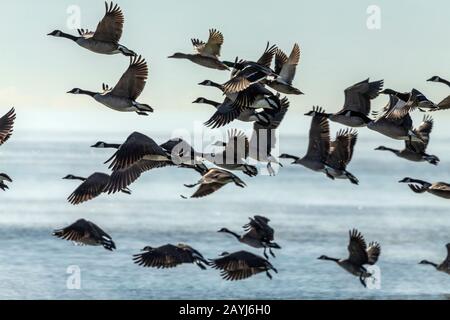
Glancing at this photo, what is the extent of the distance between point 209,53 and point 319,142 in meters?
2.16

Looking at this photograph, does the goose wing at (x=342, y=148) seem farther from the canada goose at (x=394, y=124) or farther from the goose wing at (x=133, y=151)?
the goose wing at (x=133, y=151)

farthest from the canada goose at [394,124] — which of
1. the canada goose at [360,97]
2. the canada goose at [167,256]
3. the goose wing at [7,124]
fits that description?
the goose wing at [7,124]

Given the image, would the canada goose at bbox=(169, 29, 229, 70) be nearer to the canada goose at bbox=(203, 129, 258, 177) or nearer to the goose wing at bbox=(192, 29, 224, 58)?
the goose wing at bbox=(192, 29, 224, 58)

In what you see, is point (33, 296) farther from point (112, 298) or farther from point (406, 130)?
point (406, 130)

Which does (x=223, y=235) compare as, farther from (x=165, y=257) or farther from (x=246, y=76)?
(x=246, y=76)

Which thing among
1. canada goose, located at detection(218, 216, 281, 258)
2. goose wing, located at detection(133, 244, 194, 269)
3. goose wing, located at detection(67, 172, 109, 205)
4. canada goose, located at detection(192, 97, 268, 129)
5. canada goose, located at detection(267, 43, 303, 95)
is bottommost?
goose wing, located at detection(133, 244, 194, 269)

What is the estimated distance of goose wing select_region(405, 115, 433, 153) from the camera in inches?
654

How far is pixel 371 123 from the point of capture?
15430 mm

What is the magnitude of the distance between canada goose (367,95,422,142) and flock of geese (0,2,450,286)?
0.04ft

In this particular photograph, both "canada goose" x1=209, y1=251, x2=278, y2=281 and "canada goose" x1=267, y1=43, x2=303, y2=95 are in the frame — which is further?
"canada goose" x1=267, y1=43, x2=303, y2=95

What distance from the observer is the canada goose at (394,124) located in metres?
15.4

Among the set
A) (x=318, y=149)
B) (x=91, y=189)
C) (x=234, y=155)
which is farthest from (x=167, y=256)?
(x=318, y=149)

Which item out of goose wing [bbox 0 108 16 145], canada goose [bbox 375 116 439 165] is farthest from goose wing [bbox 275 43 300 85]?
goose wing [bbox 0 108 16 145]

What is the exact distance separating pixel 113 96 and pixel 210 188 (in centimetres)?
182
